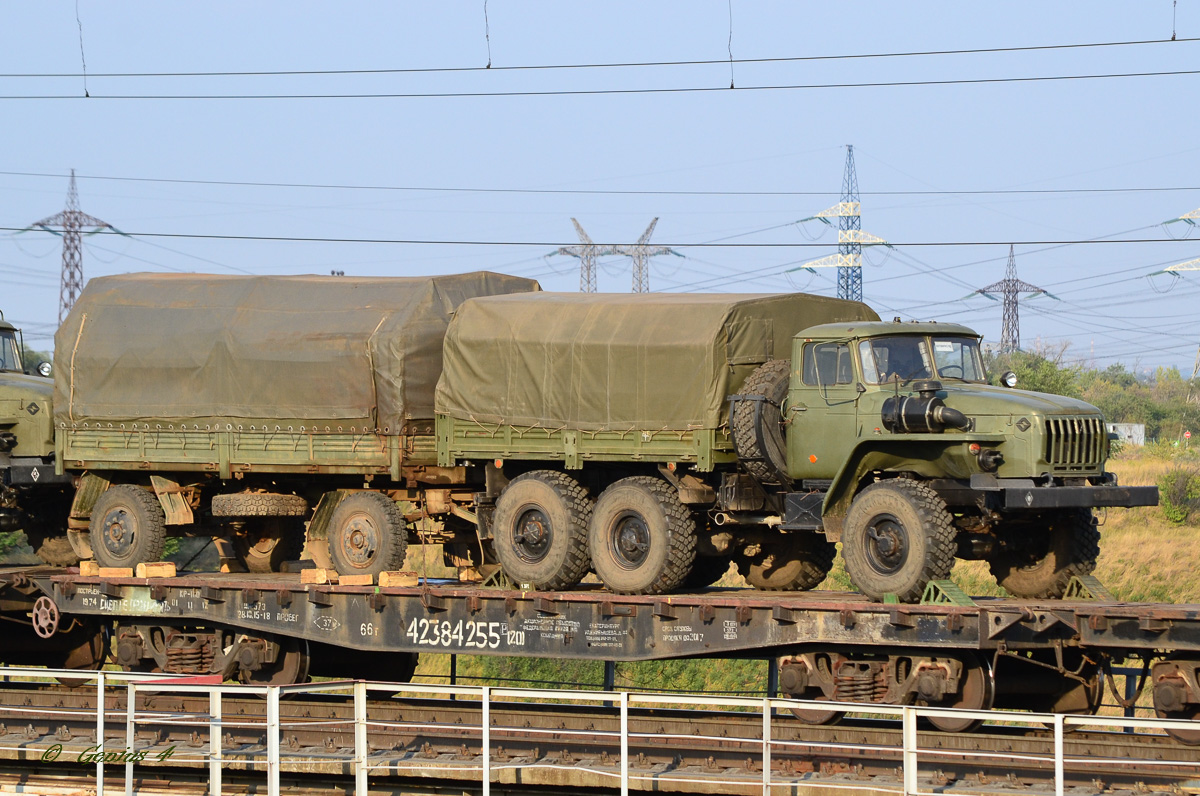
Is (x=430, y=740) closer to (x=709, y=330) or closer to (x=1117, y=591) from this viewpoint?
(x=709, y=330)

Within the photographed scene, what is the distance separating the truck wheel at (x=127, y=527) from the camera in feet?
61.4

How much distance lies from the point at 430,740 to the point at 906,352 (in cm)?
575

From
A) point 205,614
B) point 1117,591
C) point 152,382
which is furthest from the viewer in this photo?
point 1117,591

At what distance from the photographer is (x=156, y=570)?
18.1 meters

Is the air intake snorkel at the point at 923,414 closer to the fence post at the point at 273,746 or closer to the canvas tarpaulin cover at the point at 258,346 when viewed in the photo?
the canvas tarpaulin cover at the point at 258,346

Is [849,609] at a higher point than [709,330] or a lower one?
lower

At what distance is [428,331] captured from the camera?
58.2 ft

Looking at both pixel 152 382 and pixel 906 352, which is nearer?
pixel 906 352

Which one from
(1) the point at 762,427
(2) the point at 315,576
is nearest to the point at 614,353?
(1) the point at 762,427

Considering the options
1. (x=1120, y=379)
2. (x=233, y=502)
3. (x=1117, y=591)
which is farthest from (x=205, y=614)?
(x=1120, y=379)

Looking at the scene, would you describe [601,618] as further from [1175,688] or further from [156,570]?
[156,570]

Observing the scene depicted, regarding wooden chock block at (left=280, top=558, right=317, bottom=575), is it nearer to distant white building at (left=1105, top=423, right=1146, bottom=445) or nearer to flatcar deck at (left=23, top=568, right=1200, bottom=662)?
flatcar deck at (left=23, top=568, right=1200, bottom=662)

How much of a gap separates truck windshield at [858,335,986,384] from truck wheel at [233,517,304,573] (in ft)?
27.8

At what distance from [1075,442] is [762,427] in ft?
9.40
